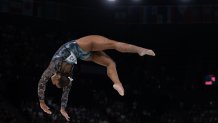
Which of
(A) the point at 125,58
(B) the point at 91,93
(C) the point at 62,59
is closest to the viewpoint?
(C) the point at 62,59

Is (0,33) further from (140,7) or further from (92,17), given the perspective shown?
(140,7)

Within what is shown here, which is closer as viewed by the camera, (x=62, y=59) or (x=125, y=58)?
(x=62, y=59)

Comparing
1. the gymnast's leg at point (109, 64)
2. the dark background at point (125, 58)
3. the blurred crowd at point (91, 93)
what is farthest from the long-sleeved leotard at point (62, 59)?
the dark background at point (125, 58)

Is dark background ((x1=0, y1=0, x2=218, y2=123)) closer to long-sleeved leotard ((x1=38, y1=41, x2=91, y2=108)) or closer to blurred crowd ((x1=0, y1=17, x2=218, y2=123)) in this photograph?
blurred crowd ((x1=0, y1=17, x2=218, y2=123))

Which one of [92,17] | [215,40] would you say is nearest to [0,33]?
[92,17]

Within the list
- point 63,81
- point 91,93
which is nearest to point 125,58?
point 91,93

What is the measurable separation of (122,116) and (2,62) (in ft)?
20.9

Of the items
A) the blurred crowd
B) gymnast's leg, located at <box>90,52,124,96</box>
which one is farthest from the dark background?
gymnast's leg, located at <box>90,52,124,96</box>

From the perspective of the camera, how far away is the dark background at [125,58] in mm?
22812

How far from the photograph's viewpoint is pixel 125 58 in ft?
91.8

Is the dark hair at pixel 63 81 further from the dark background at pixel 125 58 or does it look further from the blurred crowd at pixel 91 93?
the dark background at pixel 125 58

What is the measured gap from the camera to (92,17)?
1041 inches

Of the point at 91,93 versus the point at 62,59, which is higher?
the point at 62,59

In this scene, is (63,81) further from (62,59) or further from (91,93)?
(91,93)
